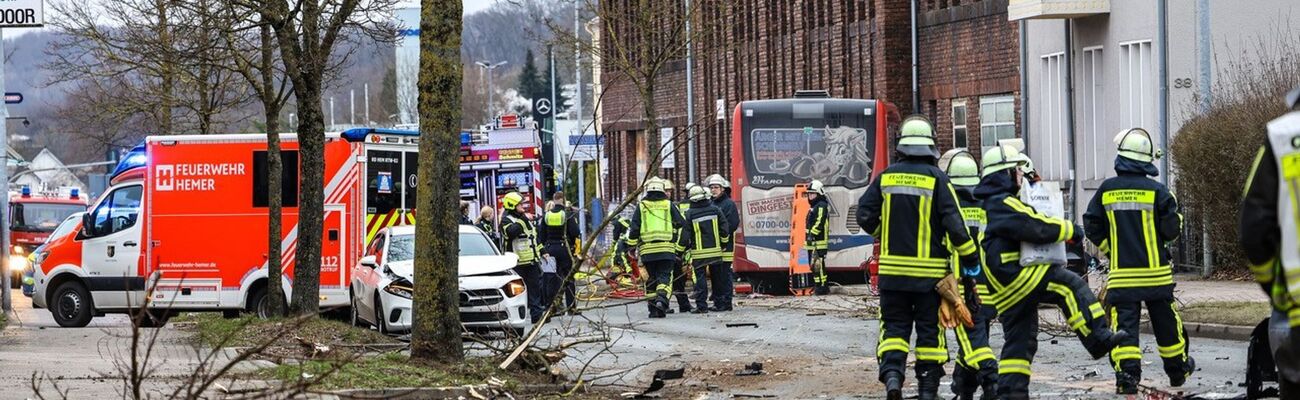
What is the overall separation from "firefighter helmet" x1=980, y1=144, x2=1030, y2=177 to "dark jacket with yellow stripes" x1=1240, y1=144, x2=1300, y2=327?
4.91m

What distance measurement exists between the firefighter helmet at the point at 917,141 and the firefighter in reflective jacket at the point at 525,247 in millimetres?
10309

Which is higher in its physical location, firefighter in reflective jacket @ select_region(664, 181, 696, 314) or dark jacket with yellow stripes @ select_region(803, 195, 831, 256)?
dark jacket with yellow stripes @ select_region(803, 195, 831, 256)

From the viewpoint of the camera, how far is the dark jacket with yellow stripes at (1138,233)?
11375 mm

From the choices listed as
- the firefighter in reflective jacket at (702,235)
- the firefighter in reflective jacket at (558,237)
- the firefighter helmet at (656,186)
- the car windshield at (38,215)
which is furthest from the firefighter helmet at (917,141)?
the car windshield at (38,215)

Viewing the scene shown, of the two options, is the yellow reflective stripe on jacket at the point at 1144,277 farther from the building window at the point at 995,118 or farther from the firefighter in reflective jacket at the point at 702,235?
the building window at the point at 995,118

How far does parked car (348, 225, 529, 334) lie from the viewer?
1803 centimetres

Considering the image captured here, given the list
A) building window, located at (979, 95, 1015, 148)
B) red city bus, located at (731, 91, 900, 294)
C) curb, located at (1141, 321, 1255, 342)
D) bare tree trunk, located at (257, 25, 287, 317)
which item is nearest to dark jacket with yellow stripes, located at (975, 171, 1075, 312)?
curb, located at (1141, 321, 1255, 342)

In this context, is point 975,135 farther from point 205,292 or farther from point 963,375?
point 963,375

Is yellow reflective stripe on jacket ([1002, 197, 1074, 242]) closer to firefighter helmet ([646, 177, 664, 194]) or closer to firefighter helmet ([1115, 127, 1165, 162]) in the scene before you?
firefighter helmet ([1115, 127, 1165, 162])

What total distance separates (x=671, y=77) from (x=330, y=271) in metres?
31.4

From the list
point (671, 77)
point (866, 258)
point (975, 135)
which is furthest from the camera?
point (671, 77)

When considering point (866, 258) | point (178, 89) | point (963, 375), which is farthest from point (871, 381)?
point (178, 89)

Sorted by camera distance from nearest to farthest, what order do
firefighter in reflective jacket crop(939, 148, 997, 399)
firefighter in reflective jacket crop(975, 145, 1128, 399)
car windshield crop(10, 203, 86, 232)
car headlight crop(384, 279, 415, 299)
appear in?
firefighter in reflective jacket crop(975, 145, 1128, 399)
firefighter in reflective jacket crop(939, 148, 997, 399)
car headlight crop(384, 279, 415, 299)
car windshield crop(10, 203, 86, 232)

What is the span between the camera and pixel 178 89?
1337 inches
